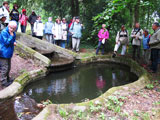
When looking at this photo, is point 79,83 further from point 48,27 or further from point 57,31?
point 48,27

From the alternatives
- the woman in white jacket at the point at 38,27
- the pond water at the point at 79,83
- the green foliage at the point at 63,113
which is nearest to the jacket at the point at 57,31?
the woman in white jacket at the point at 38,27

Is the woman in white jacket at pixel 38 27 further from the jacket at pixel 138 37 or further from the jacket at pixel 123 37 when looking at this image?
the jacket at pixel 138 37

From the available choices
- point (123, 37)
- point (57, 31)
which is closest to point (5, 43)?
point (57, 31)

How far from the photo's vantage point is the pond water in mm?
5035

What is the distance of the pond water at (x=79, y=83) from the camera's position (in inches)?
198

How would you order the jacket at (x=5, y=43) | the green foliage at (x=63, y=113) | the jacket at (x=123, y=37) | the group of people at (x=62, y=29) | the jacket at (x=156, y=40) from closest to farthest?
the green foliage at (x=63, y=113) < the jacket at (x=5, y=43) < the jacket at (x=156, y=40) < the jacket at (x=123, y=37) < the group of people at (x=62, y=29)

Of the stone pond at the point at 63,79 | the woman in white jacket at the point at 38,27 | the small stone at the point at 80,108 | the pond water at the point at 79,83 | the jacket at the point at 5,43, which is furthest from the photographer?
the woman in white jacket at the point at 38,27

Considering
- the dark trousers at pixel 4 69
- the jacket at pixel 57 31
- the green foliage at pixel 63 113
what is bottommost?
the green foliage at pixel 63 113

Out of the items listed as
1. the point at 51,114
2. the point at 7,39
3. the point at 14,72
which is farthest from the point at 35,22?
the point at 51,114

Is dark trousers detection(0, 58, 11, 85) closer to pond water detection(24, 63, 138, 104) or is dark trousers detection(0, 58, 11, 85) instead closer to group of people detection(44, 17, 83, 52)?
pond water detection(24, 63, 138, 104)

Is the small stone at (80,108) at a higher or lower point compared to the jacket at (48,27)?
lower

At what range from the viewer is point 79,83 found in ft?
20.2

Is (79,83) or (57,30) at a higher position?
(57,30)

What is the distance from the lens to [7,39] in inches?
183
